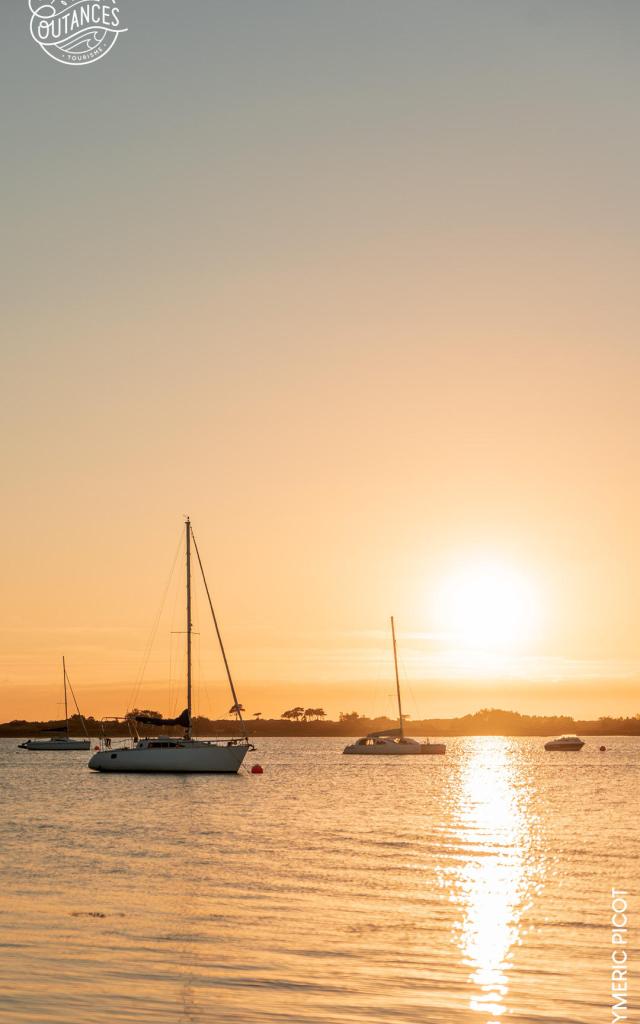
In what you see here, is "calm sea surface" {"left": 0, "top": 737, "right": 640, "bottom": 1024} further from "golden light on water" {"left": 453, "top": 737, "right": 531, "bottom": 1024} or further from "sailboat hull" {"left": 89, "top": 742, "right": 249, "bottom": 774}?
"sailboat hull" {"left": 89, "top": 742, "right": 249, "bottom": 774}

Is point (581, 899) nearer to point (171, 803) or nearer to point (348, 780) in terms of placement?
point (171, 803)

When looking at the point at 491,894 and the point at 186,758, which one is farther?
the point at 186,758

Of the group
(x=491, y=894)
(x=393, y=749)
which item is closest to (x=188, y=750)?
(x=491, y=894)

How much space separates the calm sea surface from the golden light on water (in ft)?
0.31

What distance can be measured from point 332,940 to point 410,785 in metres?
76.7

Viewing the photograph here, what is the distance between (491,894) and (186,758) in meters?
55.3

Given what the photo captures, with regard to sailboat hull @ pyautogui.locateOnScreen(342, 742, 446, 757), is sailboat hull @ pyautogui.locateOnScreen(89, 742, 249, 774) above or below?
above

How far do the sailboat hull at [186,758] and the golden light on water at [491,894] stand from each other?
20.4 meters

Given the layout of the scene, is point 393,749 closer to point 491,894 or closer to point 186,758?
point 186,758

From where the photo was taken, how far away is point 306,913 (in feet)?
94.9

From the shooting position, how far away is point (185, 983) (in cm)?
2067

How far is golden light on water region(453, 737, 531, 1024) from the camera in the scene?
69.3 ft

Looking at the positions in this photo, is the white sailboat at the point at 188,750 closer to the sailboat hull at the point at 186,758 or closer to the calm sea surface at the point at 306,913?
the sailboat hull at the point at 186,758

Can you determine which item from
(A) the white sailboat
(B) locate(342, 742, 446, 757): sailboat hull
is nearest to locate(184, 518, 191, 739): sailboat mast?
(A) the white sailboat
